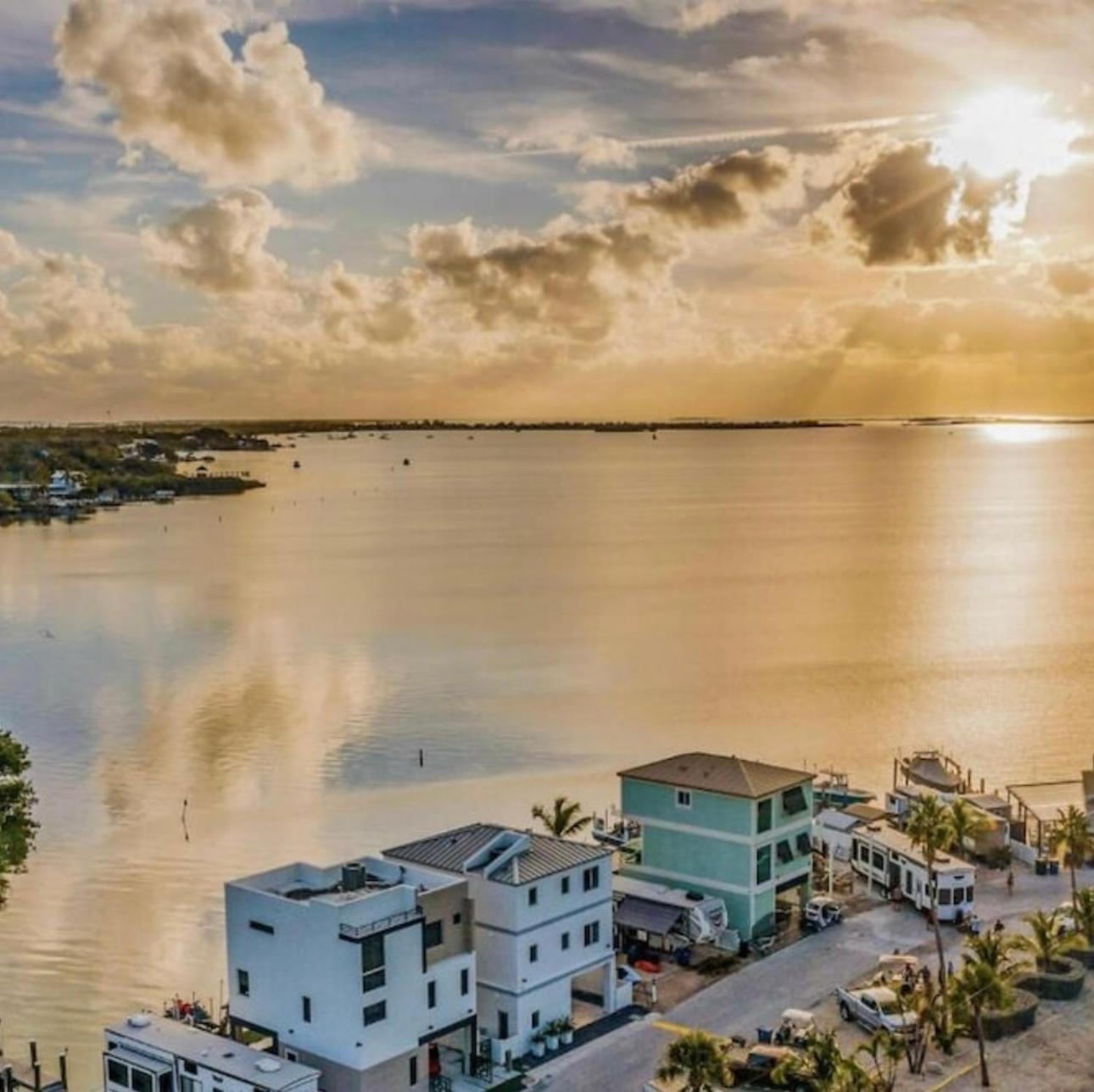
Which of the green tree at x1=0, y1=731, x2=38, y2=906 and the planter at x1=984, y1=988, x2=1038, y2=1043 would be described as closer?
the planter at x1=984, y1=988, x2=1038, y2=1043

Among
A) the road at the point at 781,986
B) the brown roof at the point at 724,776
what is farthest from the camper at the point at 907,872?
the brown roof at the point at 724,776

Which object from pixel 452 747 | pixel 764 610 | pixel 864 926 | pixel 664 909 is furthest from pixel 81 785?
pixel 764 610

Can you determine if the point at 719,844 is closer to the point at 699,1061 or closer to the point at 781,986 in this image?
A: the point at 781,986

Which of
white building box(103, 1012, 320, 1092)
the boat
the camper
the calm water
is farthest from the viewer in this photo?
the boat

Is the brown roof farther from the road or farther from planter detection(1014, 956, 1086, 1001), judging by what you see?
planter detection(1014, 956, 1086, 1001)

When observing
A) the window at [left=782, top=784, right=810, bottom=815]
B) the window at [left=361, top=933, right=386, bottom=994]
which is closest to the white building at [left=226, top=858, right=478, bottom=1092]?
the window at [left=361, top=933, right=386, bottom=994]

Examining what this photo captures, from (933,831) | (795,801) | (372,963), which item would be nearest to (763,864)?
(795,801)

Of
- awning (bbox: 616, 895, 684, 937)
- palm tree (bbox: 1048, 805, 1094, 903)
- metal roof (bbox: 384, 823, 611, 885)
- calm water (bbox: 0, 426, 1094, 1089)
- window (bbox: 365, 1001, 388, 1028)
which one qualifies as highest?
metal roof (bbox: 384, 823, 611, 885)
